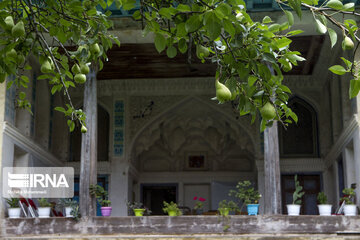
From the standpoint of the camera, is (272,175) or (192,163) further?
(192,163)

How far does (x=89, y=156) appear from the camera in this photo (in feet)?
33.8

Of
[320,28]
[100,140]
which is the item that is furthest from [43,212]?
[320,28]

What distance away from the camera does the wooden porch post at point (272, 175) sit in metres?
9.74

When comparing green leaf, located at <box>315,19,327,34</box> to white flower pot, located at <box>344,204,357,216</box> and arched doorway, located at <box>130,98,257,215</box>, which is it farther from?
arched doorway, located at <box>130,98,257,215</box>

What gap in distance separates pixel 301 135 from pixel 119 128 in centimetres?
434

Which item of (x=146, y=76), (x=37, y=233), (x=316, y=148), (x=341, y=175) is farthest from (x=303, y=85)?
(x=37, y=233)

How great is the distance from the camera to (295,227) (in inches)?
374

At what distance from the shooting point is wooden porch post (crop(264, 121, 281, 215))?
9.74m

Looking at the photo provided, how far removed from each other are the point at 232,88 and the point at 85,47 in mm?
1041

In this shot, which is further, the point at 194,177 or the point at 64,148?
the point at 194,177

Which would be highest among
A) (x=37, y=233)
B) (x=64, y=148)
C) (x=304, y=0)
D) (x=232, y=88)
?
(x=64, y=148)

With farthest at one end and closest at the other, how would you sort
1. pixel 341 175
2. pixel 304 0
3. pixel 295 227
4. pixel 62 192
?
pixel 62 192 → pixel 341 175 → pixel 295 227 → pixel 304 0

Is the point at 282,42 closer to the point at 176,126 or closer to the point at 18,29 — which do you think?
the point at 18,29

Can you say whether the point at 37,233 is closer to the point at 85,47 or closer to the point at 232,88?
the point at 85,47
